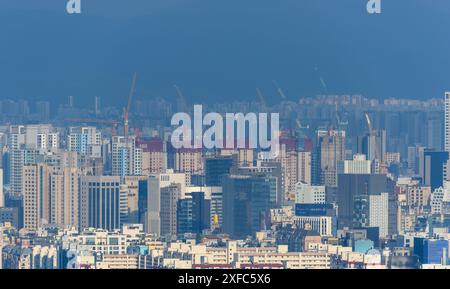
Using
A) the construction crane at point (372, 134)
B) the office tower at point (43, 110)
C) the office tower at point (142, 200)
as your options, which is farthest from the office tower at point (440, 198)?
the office tower at point (43, 110)

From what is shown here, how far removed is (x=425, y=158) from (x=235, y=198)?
130 cm

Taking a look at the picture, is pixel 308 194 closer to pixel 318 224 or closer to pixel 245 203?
pixel 318 224

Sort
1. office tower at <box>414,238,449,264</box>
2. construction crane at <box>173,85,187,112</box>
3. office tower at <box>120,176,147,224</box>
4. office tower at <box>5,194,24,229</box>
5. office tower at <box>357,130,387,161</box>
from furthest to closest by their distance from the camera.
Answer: office tower at <box>357,130,387,161</box> → construction crane at <box>173,85,187,112</box> → office tower at <box>120,176,147,224</box> → office tower at <box>5,194,24,229</box> → office tower at <box>414,238,449,264</box>

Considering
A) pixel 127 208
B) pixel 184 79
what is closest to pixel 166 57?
pixel 184 79

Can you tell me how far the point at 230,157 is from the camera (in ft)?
23.1

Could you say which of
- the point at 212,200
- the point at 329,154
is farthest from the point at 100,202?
the point at 329,154

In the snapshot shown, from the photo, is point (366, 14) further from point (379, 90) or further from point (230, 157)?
point (230, 157)

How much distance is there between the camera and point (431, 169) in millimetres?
7273

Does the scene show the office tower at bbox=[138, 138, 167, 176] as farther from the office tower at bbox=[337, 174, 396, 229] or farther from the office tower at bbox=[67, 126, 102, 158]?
the office tower at bbox=[337, 174, 396, 229]

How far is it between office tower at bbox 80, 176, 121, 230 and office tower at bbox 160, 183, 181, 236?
0.27 m

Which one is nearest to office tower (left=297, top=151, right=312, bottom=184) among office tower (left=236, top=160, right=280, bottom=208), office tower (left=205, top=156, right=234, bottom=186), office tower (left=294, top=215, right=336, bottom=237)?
office tower (left=236, top=160, right=280, bottom=208)

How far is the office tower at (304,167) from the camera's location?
7348mm

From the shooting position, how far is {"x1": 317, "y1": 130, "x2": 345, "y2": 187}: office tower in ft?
24.1

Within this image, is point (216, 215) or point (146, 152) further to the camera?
point (146, 152)
